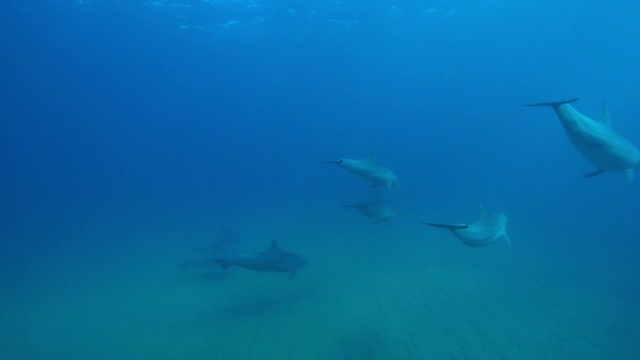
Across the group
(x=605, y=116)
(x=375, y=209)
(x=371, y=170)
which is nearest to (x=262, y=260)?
(x=375, y=209)

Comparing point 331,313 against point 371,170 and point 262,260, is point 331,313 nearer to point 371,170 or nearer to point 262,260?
point 262,260

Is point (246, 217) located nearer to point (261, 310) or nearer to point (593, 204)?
point (261, 310)

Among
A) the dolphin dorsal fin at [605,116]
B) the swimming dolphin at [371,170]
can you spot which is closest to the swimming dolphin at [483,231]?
the dolphin dorsal fin at [605,116]

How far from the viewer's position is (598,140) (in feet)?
15.3

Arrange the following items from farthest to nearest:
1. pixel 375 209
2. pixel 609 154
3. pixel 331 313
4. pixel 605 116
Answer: pixel 375 209
pixel 331 313
pixel 605 116
pixel 609 154

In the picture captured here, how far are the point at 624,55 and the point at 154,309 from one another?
4671 centimetres

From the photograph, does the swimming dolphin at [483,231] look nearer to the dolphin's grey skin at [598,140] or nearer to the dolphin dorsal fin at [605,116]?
the dolphin's grey skin at [598,140]

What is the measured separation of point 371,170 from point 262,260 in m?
3.33

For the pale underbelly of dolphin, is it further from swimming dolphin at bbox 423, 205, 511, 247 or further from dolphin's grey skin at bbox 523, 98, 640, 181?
swimming dolphin at bbox 423, 205, 511, 247

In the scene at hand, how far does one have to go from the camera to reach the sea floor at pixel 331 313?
25.9ft

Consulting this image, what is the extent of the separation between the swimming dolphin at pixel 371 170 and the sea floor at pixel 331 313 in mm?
3266

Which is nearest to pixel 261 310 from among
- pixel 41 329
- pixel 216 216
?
pixel 41 329

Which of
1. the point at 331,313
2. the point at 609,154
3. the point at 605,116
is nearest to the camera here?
the point at 609,154

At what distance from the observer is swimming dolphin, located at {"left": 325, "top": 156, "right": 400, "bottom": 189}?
28.2 feet
